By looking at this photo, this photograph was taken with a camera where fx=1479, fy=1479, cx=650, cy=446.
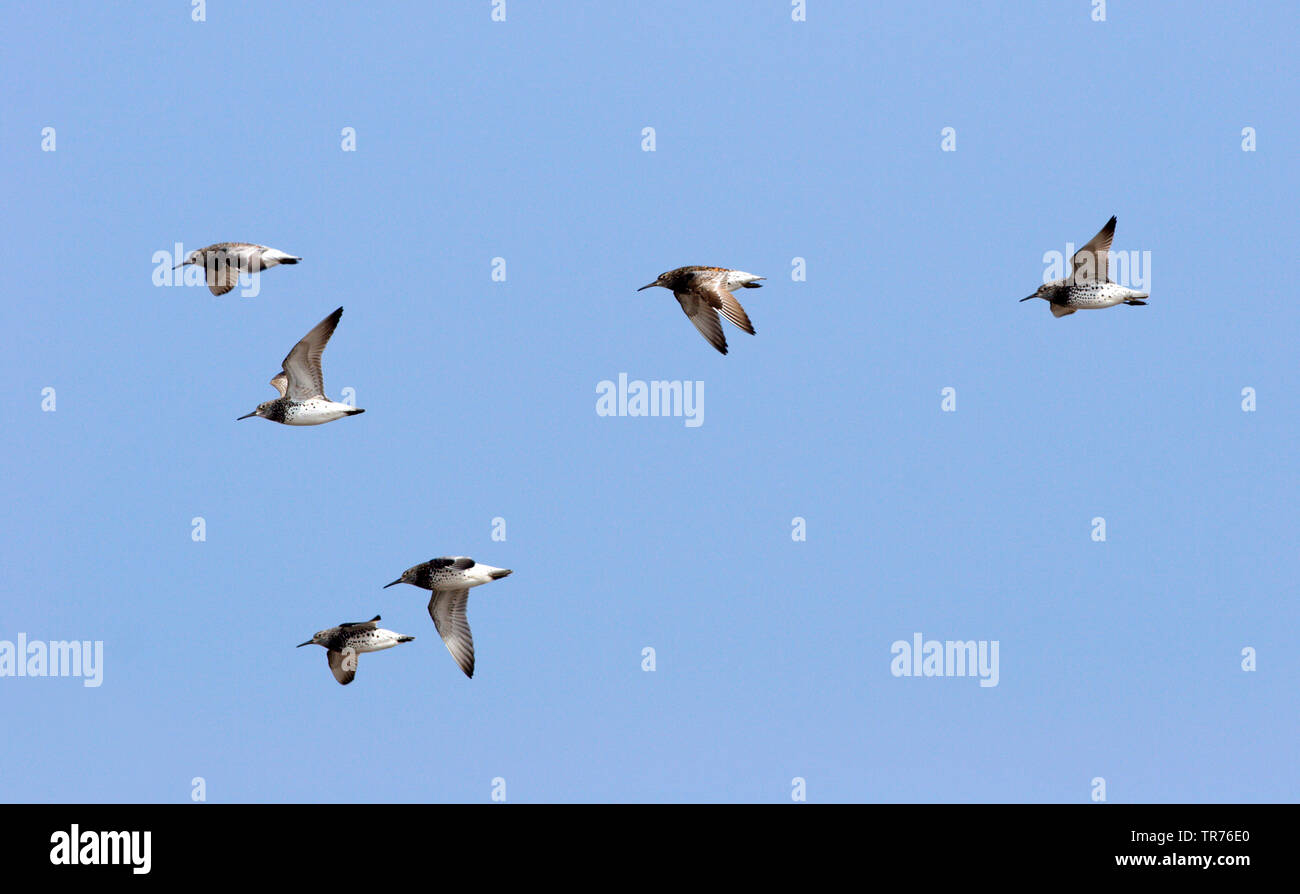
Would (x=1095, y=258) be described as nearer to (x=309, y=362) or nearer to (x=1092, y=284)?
(x=1092, y=284)

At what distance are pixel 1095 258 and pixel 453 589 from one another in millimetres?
9948

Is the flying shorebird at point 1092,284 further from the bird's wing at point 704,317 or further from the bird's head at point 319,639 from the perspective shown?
the bird's head at point 319,639

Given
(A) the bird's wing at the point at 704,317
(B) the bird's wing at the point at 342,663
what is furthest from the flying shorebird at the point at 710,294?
(B) the bird's wing at the point at 342,663

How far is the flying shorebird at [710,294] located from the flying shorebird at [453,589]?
452 centimetres

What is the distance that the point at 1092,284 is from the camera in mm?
20656

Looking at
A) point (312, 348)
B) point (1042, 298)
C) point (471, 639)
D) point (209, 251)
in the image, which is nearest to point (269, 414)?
point (312, 348)

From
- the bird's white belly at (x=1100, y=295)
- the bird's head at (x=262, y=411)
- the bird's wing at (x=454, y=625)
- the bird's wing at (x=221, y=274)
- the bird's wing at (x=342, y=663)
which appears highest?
the bird's wing at (x=221, y=274)

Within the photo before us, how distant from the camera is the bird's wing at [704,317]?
2053 centimetres

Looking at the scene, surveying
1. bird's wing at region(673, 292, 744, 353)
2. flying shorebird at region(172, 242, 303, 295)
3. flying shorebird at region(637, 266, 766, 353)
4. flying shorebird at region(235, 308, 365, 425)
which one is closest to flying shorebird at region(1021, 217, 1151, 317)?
flying shorebird at region(637, 266, 766, 353)

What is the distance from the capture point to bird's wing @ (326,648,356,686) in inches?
784

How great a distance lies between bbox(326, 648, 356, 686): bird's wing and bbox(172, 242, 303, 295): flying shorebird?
5.09 meters

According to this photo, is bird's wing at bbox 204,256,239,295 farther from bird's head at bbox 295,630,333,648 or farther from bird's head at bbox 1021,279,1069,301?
bird's head at bbox 1021,279,1069,301
